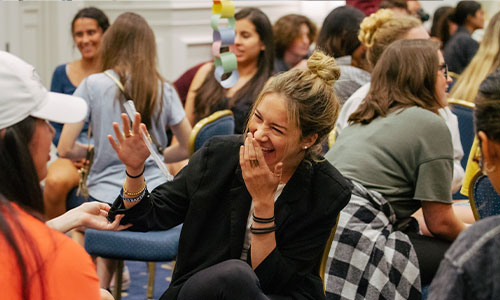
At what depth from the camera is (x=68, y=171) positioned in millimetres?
3500

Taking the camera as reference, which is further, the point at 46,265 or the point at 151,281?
the point at 151,281

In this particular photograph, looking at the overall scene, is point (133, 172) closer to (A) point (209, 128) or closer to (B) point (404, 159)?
(B) point (404, 159)

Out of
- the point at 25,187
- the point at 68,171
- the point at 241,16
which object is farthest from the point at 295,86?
the point at 241,16

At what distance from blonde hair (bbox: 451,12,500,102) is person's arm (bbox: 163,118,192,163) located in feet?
4.89

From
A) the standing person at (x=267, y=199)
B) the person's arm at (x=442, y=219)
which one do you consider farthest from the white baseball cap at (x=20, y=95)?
the person's arm at (x=442, y=219)

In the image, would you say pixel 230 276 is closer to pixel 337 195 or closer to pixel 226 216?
pixel 226 216

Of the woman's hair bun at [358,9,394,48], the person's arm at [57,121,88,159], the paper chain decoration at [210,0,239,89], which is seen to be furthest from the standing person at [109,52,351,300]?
the woman's hair bun at [358,9,394,48]

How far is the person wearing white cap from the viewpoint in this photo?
1.28m

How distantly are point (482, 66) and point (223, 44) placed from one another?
5.66 feet

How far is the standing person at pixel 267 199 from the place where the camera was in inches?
79.2

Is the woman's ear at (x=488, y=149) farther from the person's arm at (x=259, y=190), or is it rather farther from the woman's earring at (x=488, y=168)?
the person's arm at (x=259, y=190)

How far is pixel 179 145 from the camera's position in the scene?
3.42m

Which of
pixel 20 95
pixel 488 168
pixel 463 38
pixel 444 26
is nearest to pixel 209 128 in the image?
pixel 20 95

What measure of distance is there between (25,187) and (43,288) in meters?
0.21
